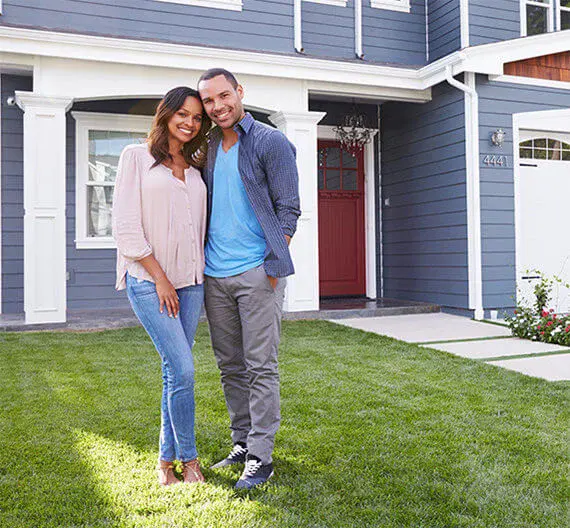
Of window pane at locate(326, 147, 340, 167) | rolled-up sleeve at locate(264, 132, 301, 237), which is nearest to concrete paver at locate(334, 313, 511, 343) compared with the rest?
window pane at locate(326, 147, 340, 167)

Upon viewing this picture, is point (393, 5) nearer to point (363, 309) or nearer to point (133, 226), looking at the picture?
point (363, 309)

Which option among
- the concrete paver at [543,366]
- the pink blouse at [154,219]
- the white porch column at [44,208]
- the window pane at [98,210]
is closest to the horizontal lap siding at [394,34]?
the window pane at [98,210]

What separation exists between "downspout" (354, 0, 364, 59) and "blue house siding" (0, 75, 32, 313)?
13.2 ft

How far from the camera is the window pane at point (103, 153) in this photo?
23.7 feet

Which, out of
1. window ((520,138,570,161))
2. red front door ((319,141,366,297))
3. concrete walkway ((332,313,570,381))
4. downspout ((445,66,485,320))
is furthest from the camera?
red front door ((319,141,366,297))

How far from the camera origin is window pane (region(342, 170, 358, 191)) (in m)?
8.65

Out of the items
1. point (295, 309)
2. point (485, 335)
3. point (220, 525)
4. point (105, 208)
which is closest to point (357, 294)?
point (295, 309)

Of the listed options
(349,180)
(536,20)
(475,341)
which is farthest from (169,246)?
(536,20)

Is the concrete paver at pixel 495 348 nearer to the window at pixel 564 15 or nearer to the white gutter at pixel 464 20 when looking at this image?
the white gutter at pixel 464 20

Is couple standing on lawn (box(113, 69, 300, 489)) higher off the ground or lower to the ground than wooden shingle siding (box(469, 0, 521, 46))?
lower

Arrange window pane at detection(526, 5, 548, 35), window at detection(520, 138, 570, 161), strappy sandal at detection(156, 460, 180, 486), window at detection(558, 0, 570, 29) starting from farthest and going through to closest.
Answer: window at detection(558, 0, 570, 29), window pane at detection(526, 5, 548, 35), window at detection(520, 138, 570, 161), strappy sandal at detection(156, 460, 180, 486)

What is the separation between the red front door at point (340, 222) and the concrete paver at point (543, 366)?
4.07 metres

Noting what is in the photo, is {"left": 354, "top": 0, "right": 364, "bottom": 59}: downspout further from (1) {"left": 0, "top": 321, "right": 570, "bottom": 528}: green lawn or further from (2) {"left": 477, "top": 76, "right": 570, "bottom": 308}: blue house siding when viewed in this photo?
(1) {"left": 0, "top": 321, "right": 570, "bottom": 528}: green lawn

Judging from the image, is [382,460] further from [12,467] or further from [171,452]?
[12,467]
